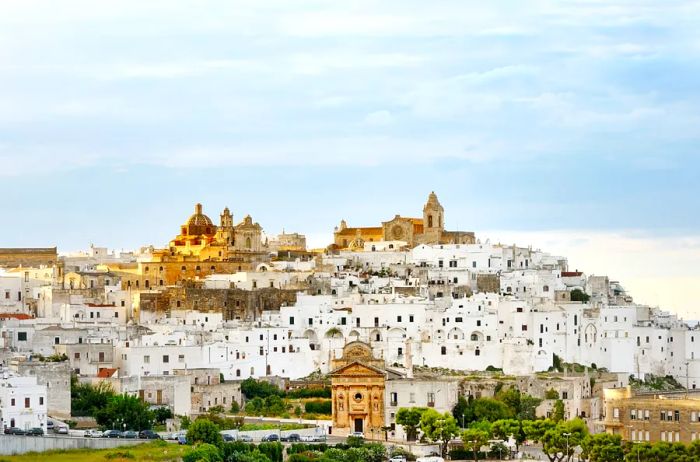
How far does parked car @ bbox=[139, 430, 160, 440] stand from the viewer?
3440 inches

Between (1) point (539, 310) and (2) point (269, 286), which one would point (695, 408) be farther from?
(2) point (269, 286)

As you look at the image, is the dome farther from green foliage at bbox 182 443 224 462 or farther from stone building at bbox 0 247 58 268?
green foliage at bbox 182 443 224 462

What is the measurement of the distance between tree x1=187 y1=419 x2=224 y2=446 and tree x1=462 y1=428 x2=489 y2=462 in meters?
10.1

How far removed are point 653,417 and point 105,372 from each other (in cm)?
2275

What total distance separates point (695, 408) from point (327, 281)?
26230 mm

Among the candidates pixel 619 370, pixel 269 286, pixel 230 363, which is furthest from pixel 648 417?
pixel 269 286

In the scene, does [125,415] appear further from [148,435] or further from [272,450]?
[272,450]

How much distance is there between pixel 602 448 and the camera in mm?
87875

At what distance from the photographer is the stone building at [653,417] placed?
302ft

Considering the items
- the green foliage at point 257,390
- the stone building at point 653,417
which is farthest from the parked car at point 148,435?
the stone building at point 653,417

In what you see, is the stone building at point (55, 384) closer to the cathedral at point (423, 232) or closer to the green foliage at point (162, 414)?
the green foliage at point (162, 414)

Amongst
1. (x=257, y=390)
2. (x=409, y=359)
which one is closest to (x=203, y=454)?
(x=257, y=390)

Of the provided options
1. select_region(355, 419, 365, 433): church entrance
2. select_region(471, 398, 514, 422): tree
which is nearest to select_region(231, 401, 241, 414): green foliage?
select_region(355, 419, 365, 433): church entrance

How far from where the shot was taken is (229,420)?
303ft
